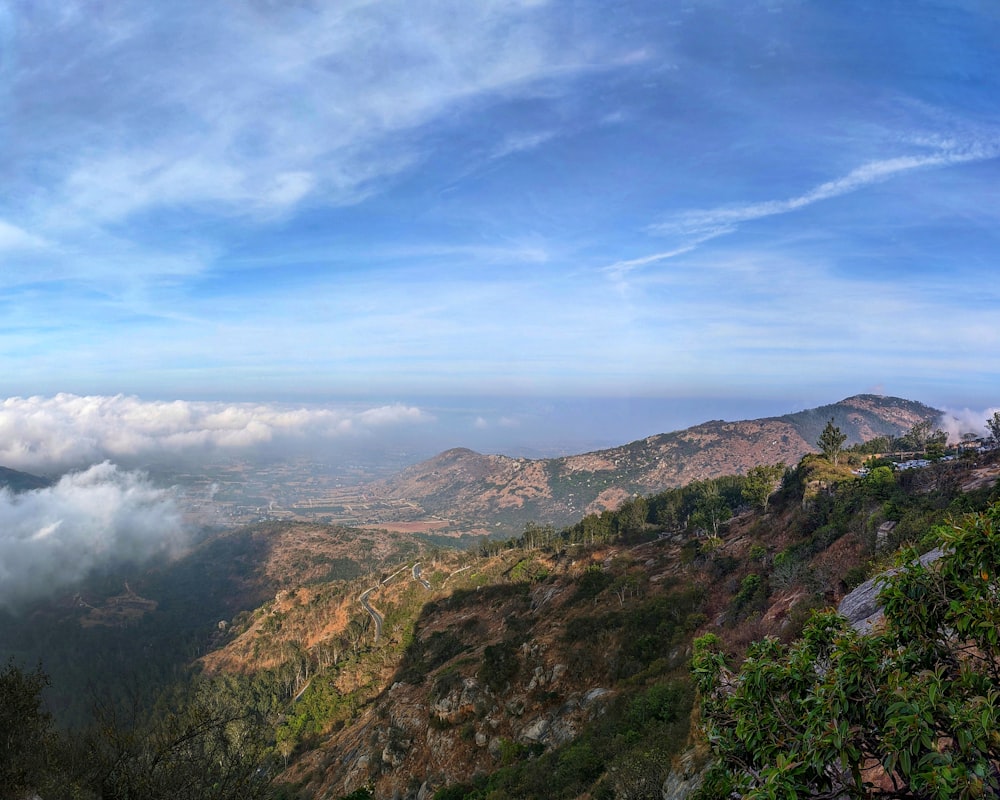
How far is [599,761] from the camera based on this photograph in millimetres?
24906

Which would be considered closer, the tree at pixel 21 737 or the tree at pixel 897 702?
the tree at pixel 897 702

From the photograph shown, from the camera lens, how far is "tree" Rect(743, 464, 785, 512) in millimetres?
74419

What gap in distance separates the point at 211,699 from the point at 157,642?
8494 centimetres

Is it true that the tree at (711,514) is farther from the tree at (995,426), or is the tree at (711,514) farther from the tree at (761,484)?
the tree at (995,426)

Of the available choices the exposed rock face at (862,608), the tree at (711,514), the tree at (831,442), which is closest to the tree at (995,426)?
the tree at (831,442)

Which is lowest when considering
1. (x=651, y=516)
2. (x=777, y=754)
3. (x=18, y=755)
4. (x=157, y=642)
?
(x=157, y=642)

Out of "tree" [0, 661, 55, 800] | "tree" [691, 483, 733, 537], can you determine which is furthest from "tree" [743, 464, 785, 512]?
"tree" [0, 661, 55, 800]

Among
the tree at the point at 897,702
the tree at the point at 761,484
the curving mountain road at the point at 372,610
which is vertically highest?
the tree at the point at 897,702

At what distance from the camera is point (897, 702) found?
15.5 feet

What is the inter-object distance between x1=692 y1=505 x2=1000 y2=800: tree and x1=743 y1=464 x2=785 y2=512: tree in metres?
73.9

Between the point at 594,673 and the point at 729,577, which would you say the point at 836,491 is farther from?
the point at 594,673

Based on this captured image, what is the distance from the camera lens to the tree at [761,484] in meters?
74.4

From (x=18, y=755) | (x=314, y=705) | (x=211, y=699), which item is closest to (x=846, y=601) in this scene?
(x=18, y=755)

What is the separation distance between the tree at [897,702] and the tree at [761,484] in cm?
7394
